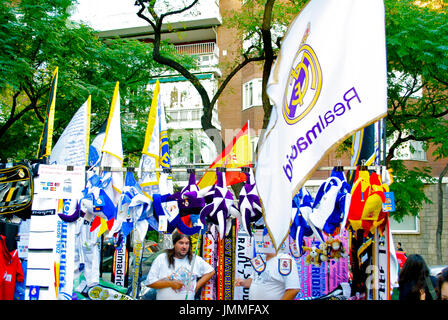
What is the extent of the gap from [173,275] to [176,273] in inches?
1.6

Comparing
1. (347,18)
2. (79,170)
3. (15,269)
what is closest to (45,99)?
(15,269)

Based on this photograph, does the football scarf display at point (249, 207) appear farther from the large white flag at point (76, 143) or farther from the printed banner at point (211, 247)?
the large white flag at point (76, 143)

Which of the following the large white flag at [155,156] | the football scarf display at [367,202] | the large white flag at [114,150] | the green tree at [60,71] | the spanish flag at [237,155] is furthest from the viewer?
the green tree at [60,71]

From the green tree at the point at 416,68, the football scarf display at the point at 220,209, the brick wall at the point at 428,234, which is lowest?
the brick wall at the point at 428,234

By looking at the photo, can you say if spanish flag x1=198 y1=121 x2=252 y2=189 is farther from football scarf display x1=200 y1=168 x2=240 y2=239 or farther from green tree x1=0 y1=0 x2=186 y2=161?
green tree x1=0 y1=0 x2=186 y2=161

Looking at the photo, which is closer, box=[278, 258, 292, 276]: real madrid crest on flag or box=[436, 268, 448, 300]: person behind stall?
box=[436, 268, 448, 300]: person behind stall

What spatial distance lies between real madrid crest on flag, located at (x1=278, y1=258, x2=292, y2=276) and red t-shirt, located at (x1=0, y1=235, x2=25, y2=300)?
353cm

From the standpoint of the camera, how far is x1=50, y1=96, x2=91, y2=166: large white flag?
480 cm

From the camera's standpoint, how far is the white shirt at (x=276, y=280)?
4203 mm

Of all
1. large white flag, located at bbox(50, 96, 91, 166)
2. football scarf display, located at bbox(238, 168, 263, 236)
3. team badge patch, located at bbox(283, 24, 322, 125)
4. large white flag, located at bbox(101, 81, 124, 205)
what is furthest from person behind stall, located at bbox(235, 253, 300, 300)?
large white flag, located at bbox(50, 96, 91, 166)

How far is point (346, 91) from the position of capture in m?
2.65

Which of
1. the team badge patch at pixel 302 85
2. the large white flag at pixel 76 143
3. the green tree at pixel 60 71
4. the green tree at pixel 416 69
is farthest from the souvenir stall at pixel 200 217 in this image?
the green tree at pixel 416 69

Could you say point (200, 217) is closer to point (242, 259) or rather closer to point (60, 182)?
point (242, 259)
